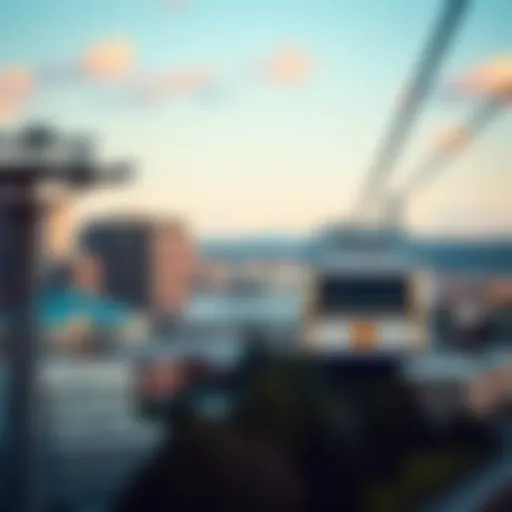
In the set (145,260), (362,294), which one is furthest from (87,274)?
(362,294)

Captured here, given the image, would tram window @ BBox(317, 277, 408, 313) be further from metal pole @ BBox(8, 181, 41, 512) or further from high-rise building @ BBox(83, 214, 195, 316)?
metal pole @ BBox(8, 181, 41, 512)

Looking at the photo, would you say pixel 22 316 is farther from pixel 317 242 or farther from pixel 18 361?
pixel 317 242

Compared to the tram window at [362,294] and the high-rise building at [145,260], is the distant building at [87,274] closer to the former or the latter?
the high-rise building at [145,260]

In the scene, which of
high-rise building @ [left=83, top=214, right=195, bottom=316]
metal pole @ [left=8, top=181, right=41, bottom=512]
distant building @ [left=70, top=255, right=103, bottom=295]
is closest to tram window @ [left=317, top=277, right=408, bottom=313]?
high-rise building @ [left=83, top=214, right=195, bottom=316]

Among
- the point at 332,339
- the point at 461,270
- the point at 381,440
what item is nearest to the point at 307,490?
the point at 381,440

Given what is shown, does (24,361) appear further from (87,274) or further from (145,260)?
(145,260)

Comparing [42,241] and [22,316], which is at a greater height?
[42,241]
